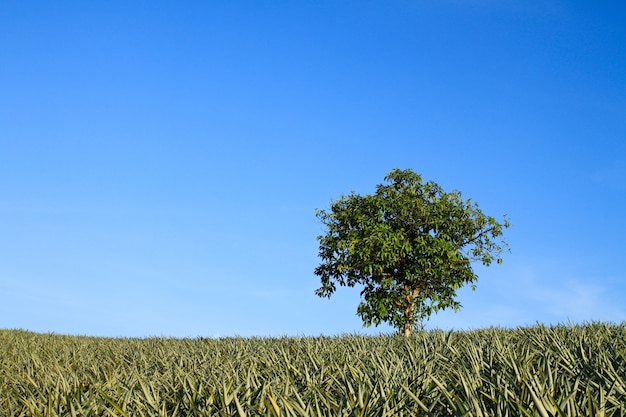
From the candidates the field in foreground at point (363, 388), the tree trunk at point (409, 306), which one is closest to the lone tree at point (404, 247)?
the tree trunk at point (409, 306)

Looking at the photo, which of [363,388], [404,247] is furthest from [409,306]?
[363,388]

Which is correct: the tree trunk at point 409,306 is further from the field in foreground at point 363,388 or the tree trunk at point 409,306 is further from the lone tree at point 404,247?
the field in foreground at point 363,388

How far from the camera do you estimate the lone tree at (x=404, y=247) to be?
24094 mm

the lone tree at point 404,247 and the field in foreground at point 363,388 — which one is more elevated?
the lone tree at point 404,247

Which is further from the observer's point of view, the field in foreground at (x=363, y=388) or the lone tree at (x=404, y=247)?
the lone tree at (x=404, y=247)

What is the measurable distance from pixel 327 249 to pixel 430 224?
482 centimetres

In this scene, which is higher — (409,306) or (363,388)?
(409,306)

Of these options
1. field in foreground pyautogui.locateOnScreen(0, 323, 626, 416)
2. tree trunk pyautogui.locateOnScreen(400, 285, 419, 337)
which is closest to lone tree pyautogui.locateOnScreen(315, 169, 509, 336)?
tree trunk pyautogui.locateOnScreen(400, 285, 419, 337)

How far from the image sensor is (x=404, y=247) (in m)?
23.6

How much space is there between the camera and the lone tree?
24.1m

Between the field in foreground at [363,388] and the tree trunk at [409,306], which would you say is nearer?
the field in foreground at [363,388]

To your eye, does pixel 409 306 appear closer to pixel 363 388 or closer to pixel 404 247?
pixel 404 247

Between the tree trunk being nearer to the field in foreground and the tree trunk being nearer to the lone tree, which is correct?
the lone tree

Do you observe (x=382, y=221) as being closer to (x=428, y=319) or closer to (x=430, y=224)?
(x=430, y=224)
